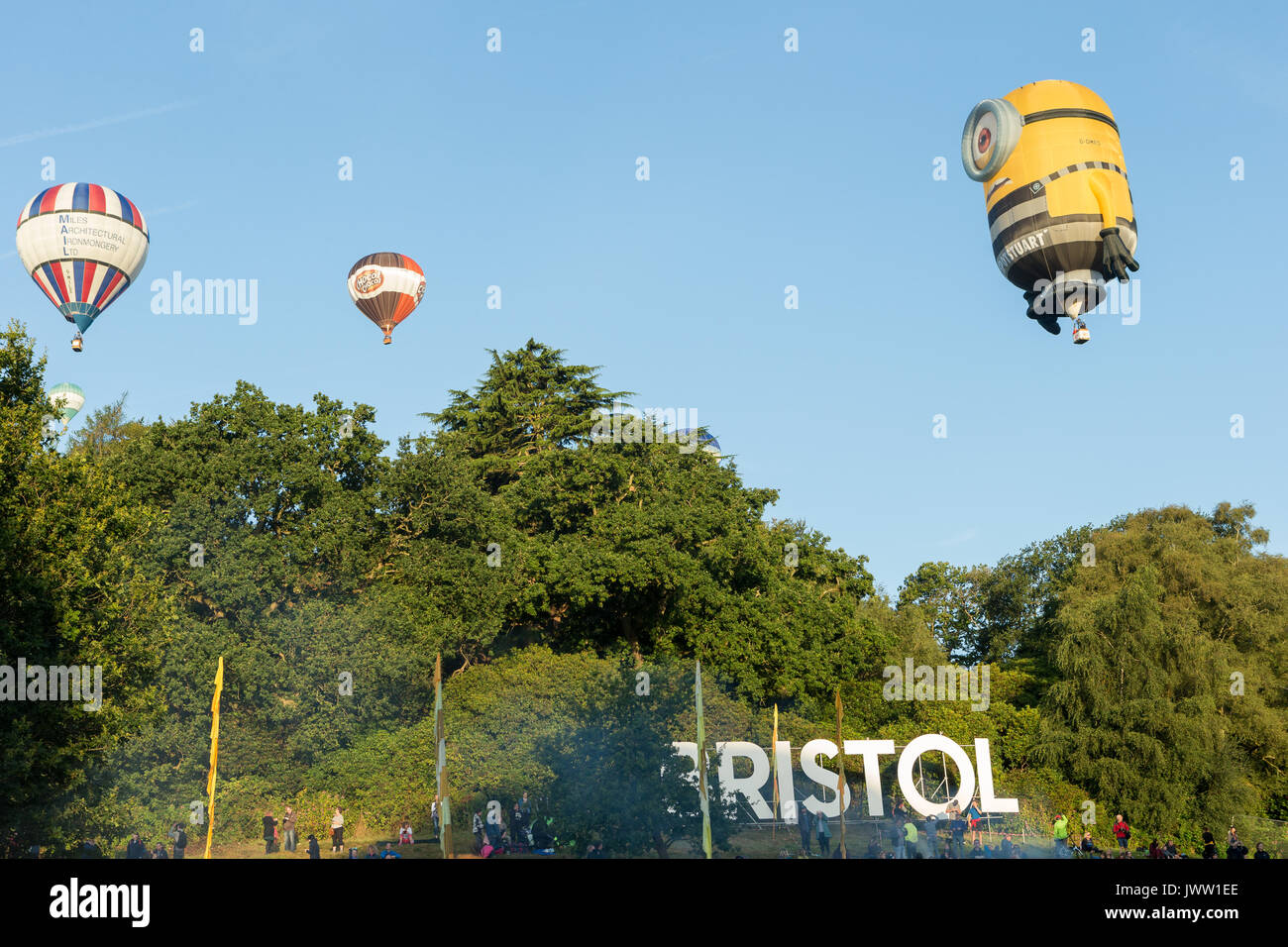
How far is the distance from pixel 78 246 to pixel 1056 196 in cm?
3743

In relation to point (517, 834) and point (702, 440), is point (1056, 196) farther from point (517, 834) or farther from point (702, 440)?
point (702, 440)

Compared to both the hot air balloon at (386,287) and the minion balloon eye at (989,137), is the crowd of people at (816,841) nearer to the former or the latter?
the minion balloon eye at (989,137)

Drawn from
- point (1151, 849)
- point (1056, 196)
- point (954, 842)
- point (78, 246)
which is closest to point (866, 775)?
point (954, 842)

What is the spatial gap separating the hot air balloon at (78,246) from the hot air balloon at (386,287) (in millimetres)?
11223

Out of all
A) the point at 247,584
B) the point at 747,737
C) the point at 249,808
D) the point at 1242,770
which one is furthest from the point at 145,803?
the point at 1242,770

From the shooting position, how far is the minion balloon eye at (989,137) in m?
30.4

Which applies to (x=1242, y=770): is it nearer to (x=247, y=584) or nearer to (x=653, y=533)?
(x=653, y=533)

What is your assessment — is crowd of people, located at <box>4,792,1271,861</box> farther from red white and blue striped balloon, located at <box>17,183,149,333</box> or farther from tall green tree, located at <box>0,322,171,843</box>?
red white and blue striped balloon, located at <box>17,183,149,333</box>

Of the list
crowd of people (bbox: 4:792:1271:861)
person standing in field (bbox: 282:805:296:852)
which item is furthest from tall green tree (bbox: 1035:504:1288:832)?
person standing in field (bbox: 282:805:296:852)

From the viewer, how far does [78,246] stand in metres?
46.2

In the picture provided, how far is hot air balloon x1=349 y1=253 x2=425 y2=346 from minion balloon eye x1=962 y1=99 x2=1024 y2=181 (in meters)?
31.9

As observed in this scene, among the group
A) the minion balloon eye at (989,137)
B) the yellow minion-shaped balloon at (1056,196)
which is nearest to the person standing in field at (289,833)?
the yellow minion-shaped balloon at (1056,196)
